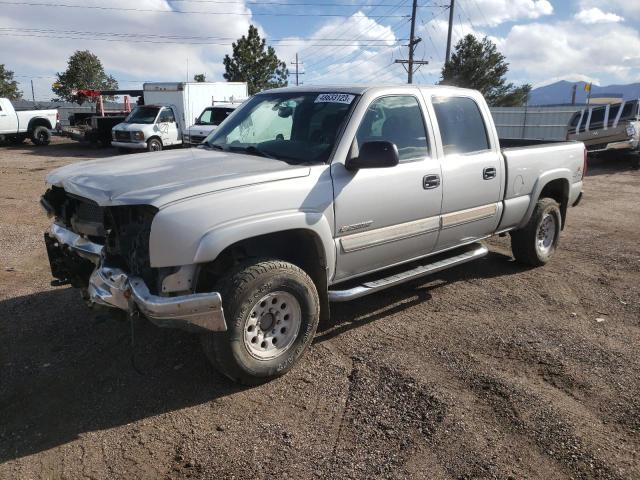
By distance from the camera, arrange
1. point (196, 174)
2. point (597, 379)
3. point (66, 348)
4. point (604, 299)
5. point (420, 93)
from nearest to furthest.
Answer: point (196, 174), point (597, 379), point (66, 348), point (420, 93), point (604, 299)

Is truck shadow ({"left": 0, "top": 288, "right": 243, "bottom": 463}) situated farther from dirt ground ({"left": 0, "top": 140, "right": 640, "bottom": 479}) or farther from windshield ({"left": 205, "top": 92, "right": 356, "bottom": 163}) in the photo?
windshield ({"left": 205, "top": 92, "right": 356, "bottom": 163})

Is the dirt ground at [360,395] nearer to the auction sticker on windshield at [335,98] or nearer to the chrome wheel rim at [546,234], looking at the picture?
the chrome wheel rim at [546,234]

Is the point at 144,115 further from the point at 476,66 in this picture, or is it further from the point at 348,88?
the point at 476,66

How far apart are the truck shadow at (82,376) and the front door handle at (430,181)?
7.11ft

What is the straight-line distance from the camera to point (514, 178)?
5.22 m

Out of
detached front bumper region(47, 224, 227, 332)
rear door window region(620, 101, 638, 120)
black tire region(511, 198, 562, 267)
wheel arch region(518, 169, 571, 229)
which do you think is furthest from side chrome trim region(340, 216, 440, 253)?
rear door window region(620, 101, 638, 120)

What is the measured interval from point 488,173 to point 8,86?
56.1m

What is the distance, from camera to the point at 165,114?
1925cm

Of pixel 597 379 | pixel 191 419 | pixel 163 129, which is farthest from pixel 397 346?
pixel 163 129

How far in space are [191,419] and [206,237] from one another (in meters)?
1.13

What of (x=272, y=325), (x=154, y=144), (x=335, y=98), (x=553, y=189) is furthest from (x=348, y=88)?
(x=154, y=144)

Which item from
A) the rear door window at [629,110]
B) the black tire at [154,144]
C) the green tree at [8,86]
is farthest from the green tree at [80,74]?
the rear door window at [629,110]

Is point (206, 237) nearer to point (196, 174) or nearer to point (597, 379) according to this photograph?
point (196, 174)

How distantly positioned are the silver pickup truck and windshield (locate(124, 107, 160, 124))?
15528 millimetres
